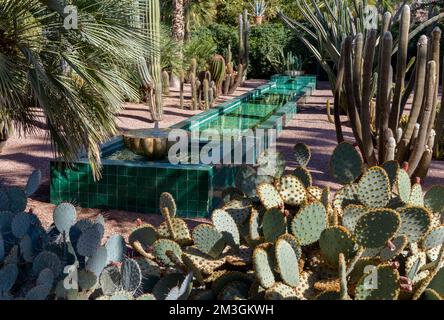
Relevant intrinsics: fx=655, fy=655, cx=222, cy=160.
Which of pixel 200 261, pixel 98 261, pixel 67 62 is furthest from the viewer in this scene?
pixel 67 62

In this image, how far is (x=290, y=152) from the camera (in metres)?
8.62

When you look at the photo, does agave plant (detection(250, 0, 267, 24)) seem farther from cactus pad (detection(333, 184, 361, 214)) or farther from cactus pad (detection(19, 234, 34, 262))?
cactus pad (detection(19, 234, 34, 262))

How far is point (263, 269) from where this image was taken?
2637 mm

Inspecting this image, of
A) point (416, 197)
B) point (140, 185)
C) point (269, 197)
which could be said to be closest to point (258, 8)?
point (140, 185)

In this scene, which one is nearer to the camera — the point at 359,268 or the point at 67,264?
the point at 359,268

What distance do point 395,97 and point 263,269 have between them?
4357 millimetres

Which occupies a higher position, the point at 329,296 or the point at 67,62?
the point at 67,62

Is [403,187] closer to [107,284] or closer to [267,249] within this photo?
[267,249]

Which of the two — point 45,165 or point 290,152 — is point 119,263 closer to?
point 45,165

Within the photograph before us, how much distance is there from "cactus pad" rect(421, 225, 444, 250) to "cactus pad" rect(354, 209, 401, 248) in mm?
468

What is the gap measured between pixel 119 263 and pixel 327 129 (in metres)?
7.81

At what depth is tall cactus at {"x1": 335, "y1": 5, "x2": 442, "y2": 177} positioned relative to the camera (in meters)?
6.20

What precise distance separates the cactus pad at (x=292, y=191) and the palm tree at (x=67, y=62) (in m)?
1.76
